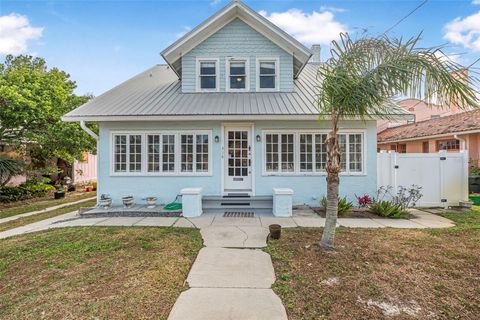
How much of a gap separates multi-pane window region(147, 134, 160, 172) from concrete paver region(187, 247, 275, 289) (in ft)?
14.6

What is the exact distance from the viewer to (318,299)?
9.41ft

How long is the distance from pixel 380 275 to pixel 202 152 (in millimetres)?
6043

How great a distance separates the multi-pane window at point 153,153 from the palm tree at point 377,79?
5.80 m

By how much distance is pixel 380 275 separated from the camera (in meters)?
3.43

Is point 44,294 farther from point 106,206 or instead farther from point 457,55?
point 457,55

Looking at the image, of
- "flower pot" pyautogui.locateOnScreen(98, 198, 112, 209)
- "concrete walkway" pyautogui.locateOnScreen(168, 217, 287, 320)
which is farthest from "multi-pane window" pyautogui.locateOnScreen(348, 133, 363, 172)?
"flower pot" pyautogui.locateOnScreen(98, 198, 112, 209)

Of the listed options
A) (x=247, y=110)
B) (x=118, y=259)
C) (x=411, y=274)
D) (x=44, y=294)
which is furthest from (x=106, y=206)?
(x=411, y=274)

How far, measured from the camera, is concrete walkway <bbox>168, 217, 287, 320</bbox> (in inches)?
104

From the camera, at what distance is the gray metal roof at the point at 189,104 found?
7.27 metres

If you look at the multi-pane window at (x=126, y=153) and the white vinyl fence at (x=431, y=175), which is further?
the multi-pane window at (x=126, y=153)

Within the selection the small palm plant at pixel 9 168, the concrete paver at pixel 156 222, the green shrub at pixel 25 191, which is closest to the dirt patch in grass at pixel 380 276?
the concrete paver at pixel 156 222

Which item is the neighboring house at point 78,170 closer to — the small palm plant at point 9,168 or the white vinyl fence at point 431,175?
the small palm plant at point 9,168

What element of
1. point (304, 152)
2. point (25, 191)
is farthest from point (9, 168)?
point (304, 152)

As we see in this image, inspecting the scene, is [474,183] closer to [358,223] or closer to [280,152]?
[358,223]
